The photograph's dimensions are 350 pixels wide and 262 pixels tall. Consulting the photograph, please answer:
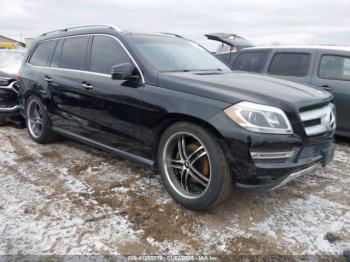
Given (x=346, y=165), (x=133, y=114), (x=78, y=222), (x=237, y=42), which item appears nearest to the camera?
(x=78, y=222)

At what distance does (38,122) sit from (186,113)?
3.27 metres

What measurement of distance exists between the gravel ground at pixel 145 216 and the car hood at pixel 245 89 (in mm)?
1047

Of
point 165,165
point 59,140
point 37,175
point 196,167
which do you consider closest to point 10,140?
point 59,140

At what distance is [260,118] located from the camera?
2721 millimetres

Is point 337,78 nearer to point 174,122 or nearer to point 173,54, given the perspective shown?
point 173,54

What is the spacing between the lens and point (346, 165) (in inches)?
174

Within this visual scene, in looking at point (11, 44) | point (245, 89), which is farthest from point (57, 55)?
point (11, 44)

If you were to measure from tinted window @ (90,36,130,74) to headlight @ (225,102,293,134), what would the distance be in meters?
1.51

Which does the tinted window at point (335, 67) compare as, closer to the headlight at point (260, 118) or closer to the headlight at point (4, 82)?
the headlight at point (260, 118)

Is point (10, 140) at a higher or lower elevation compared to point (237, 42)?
lower

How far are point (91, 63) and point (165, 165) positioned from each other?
5.60 feet

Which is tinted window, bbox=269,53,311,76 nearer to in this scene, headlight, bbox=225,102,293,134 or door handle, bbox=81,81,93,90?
headlight, bbox=225,102,293,134

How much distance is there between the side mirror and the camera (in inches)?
133

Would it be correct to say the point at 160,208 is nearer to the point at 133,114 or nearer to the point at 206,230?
the point at 206,230
